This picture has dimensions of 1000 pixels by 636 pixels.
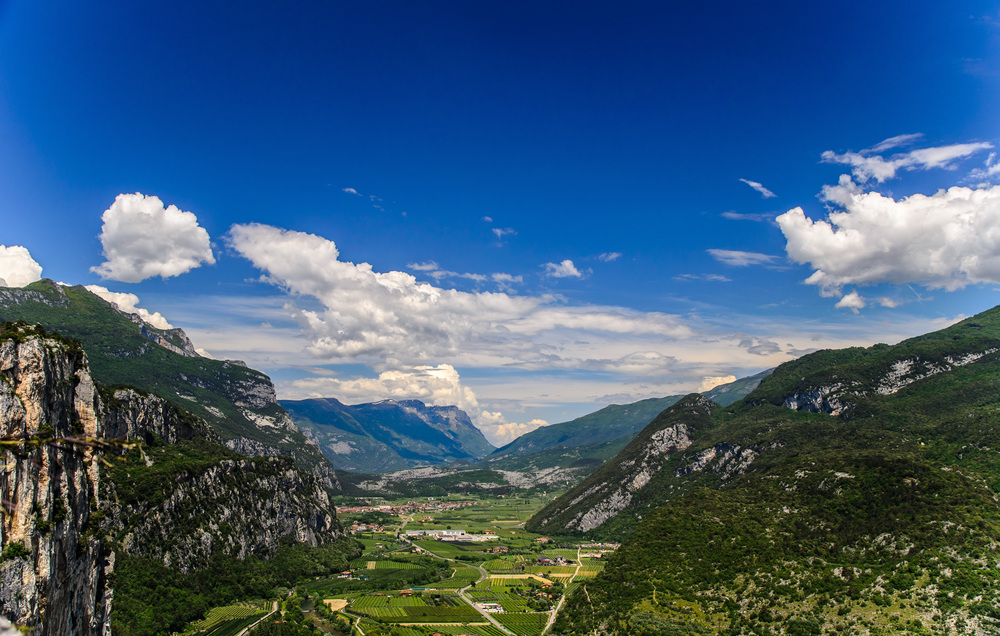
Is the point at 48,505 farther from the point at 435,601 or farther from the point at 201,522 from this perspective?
the point at 201,522

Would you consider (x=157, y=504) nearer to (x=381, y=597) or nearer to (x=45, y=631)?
(x=381, y=597)

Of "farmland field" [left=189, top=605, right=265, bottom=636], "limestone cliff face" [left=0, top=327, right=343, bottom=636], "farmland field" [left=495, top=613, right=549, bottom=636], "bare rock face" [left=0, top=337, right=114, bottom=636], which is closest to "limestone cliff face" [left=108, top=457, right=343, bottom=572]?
"farmland field" [left=189, top=605, right=265, bottom=636]

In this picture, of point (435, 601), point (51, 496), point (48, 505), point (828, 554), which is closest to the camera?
point (48, 505)

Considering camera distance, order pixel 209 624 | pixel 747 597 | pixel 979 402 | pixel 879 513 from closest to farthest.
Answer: pixel 747 597, pixel 879 513, pixel 209 624, pixel 979 402

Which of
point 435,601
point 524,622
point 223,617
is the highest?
point 223,617

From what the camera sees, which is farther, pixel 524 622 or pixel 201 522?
pixel 201 522

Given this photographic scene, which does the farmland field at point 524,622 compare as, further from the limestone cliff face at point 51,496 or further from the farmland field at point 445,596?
the limestone cliff face at point 51,496

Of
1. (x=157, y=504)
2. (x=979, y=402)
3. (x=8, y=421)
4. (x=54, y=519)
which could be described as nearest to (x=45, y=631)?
(x=54, y=519)

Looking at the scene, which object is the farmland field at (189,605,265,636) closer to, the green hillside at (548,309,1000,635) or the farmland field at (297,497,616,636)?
the farmland field at (297,497,616,636)

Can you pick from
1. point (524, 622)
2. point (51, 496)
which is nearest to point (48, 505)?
point (51, 496)
